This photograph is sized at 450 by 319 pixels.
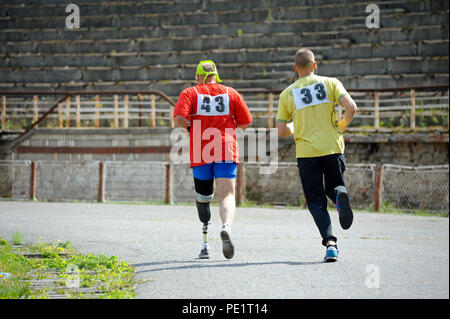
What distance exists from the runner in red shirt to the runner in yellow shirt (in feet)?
1.60

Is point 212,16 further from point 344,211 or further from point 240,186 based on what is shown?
point 344,211

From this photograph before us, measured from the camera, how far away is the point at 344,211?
236 inches

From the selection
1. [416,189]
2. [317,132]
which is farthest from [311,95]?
[416,189]

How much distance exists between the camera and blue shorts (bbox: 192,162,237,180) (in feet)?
21.5

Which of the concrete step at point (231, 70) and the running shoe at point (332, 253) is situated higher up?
the concrete step at point (231, 70)

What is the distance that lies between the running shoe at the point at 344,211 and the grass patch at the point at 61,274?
5.71 ft

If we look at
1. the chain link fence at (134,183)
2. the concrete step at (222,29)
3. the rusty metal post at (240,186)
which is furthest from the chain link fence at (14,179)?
the concrete step at (222,29)

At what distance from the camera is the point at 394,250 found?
777 centimetres

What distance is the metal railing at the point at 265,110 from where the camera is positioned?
18531mm

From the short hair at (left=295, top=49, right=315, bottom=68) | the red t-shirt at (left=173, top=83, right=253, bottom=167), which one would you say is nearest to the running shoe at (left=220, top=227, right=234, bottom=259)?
the red t-shirt at (left=173, top=83, right=253, bottom=167)

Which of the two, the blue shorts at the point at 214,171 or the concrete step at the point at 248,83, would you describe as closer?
the blue shorts at the point at 214,171

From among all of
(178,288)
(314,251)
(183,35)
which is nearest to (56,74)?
(183,35)

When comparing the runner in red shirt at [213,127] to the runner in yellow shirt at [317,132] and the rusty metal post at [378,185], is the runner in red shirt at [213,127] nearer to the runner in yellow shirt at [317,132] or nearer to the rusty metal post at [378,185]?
the runner in yellow shirt at [317,132]

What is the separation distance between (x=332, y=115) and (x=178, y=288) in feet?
7.10
